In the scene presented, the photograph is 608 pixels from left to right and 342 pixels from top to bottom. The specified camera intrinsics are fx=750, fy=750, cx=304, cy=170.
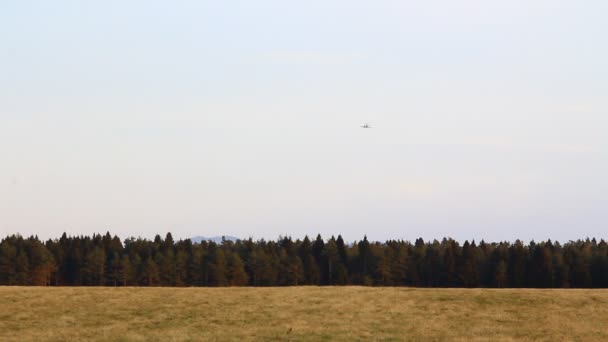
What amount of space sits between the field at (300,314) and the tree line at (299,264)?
73.8 metres

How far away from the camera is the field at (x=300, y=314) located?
48.3 metres

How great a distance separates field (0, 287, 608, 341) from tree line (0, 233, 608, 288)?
242 ft

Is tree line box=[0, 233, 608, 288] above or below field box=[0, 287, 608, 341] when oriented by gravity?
above

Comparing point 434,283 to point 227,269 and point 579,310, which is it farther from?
point 579,310

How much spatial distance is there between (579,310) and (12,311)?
43.0 m

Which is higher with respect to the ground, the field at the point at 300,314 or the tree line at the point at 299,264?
the tree line at the point at 299,264

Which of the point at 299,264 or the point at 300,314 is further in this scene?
the point at 299,264

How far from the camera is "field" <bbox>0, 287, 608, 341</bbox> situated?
48.3 metres

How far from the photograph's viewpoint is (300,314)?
182 ft


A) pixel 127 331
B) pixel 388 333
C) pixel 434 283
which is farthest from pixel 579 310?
pixel 434 283

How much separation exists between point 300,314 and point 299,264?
91.0 metres

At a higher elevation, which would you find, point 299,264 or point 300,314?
point 299,264

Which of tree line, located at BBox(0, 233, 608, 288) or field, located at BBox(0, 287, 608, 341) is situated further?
tree line, located at BBox(0, 233, 608, 288)

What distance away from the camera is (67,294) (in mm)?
63625
